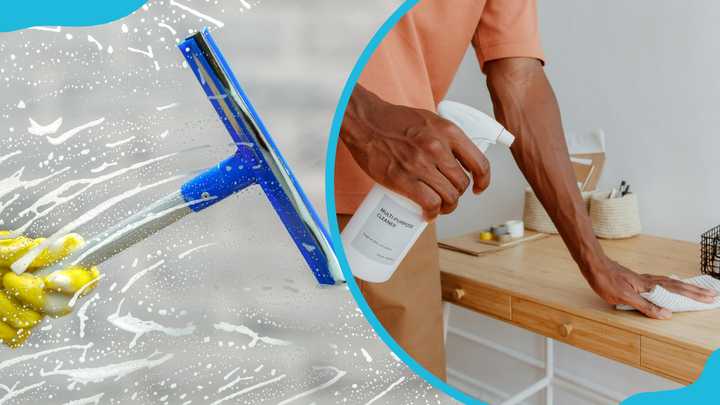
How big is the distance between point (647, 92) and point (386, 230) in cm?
62

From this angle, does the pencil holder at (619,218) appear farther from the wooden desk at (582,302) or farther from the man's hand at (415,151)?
the man's hand at (415,151)

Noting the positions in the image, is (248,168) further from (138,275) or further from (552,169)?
(552,169)

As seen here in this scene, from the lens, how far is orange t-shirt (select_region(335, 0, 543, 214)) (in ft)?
1.92

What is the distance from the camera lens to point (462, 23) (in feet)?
2.08

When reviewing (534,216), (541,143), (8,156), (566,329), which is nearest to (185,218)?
(8,156)

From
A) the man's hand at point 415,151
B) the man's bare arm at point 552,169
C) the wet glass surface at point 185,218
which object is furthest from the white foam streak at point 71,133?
the man's bare arm at point 552,169

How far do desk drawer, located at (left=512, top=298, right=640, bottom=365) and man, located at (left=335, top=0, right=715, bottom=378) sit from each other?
43mm

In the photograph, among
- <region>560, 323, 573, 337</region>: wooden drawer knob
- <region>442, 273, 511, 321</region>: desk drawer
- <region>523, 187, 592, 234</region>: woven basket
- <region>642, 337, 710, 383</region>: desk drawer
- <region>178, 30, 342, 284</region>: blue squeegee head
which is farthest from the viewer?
<region>523, 187, 592, 234</region>: woven basket

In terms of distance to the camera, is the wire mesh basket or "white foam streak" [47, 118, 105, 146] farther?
the wire mesh basket

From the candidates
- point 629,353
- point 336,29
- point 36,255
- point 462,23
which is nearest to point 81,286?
point 36,255

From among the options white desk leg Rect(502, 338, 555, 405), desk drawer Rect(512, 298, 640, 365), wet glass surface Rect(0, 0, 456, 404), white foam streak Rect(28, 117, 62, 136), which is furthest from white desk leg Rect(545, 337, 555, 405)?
white foam streak Rect(28, 117, 62, 136)

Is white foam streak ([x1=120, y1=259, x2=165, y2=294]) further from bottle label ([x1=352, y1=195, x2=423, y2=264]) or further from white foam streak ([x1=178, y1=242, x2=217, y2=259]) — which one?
bottle label ([x1=352, y1=195, x2=423, y2=264])

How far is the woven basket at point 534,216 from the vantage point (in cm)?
111

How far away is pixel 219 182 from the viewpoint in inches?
16.4
